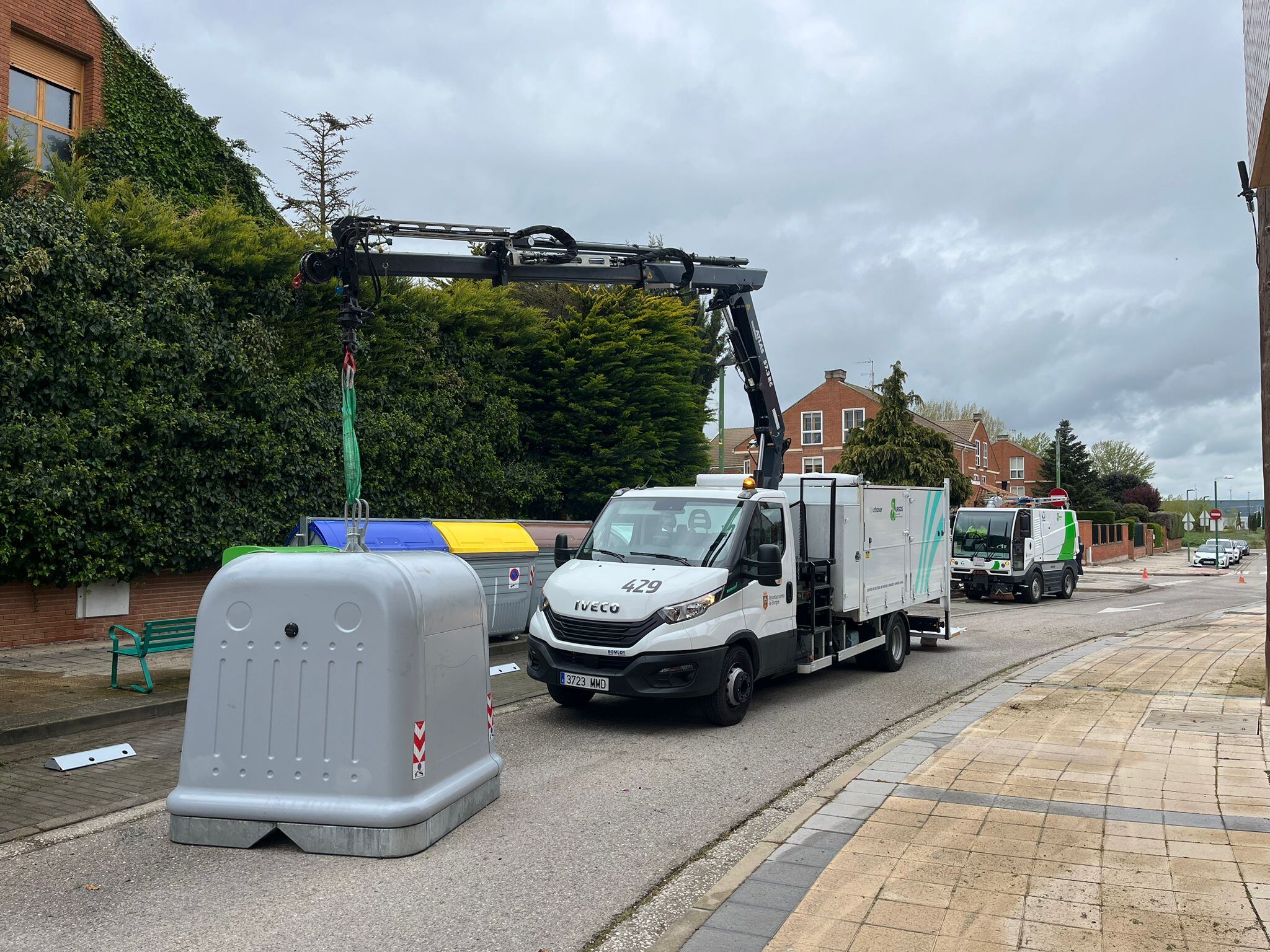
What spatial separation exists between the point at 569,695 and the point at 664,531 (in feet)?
6.02

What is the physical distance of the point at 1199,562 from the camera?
5228 cm

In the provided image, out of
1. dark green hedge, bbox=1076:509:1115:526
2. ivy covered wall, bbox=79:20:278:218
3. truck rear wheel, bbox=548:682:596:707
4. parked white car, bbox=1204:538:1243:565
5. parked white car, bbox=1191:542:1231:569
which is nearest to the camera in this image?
truck rear wheel, bbox=548:682:596:707

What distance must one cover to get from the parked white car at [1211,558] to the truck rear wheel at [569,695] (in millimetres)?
50592

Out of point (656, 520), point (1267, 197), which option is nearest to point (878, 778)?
point (656, 520)

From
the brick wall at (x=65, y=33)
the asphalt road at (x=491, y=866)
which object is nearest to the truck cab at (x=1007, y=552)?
the asphalt road at (x=491, y=866)

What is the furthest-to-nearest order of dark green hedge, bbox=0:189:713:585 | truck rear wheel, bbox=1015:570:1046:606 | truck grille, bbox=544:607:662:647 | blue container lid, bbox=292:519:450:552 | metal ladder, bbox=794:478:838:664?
truck rear wheel, bbox=1015:570:1046:606 → dark green hedge, bbox=0:189:713:585 → blue container lid, bbox=292:519:450:552 → metal ladder, bbox=794:478:838:664 → truck grille, bbox=544:607:662:647

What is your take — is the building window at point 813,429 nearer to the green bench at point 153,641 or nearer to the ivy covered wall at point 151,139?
the ivy covered wall at point 151,139

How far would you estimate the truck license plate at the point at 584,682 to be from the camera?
28.5 ft

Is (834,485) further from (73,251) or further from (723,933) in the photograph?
(73,251)

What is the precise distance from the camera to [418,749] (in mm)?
5477

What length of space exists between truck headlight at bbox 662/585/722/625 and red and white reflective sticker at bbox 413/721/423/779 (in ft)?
11.2

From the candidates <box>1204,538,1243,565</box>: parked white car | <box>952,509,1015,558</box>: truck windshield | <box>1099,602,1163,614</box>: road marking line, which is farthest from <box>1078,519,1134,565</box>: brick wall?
<box>952,509,1015,558</box>: truck windshield

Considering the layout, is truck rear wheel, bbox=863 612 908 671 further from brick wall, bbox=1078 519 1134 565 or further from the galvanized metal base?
brick wall, bbox=1078 519 1134 565

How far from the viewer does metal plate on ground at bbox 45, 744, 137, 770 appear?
7.36 meters
